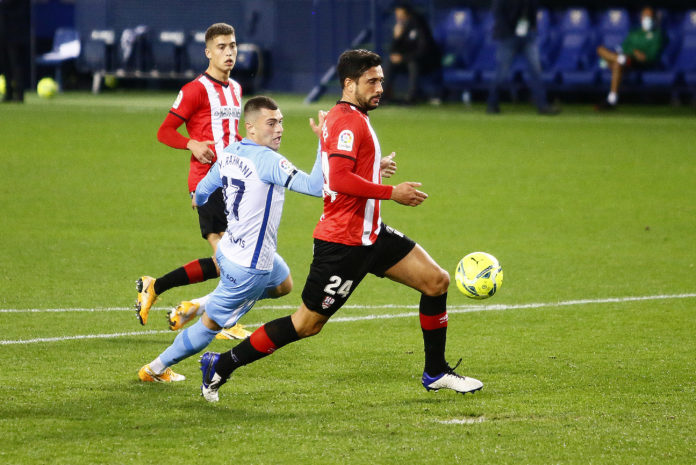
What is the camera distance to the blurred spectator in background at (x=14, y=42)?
85.2 ft

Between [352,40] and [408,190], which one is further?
[352,40]

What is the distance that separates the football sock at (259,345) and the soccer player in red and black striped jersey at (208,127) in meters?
1.68

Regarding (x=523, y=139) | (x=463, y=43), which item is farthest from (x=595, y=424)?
(x=463, y=43)

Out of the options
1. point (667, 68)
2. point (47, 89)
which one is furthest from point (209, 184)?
point (47, 89)

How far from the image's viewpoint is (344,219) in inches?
230

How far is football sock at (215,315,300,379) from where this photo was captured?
Answer: 19.3ft

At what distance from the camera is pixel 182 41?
3319cm

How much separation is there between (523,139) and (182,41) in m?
15.9

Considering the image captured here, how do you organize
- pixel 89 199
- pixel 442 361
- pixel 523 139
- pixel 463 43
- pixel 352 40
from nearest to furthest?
pixel 442 361, pixel 89 199, pixel 523 139, pixel 463 43, pixel 352 40

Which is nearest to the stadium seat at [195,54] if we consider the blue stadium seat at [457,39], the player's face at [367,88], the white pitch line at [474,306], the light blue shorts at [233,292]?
the blue stadium seat at [457,39]

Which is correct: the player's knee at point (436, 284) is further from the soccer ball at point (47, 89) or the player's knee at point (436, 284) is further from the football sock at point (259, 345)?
the soccer ball at point (47, 89)

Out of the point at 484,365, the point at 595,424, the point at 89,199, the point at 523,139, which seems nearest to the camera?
the point at 595,424

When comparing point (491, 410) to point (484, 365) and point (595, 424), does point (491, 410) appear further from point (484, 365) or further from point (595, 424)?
point (484, 365)

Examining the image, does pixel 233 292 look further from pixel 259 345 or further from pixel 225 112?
pixel 225 112
